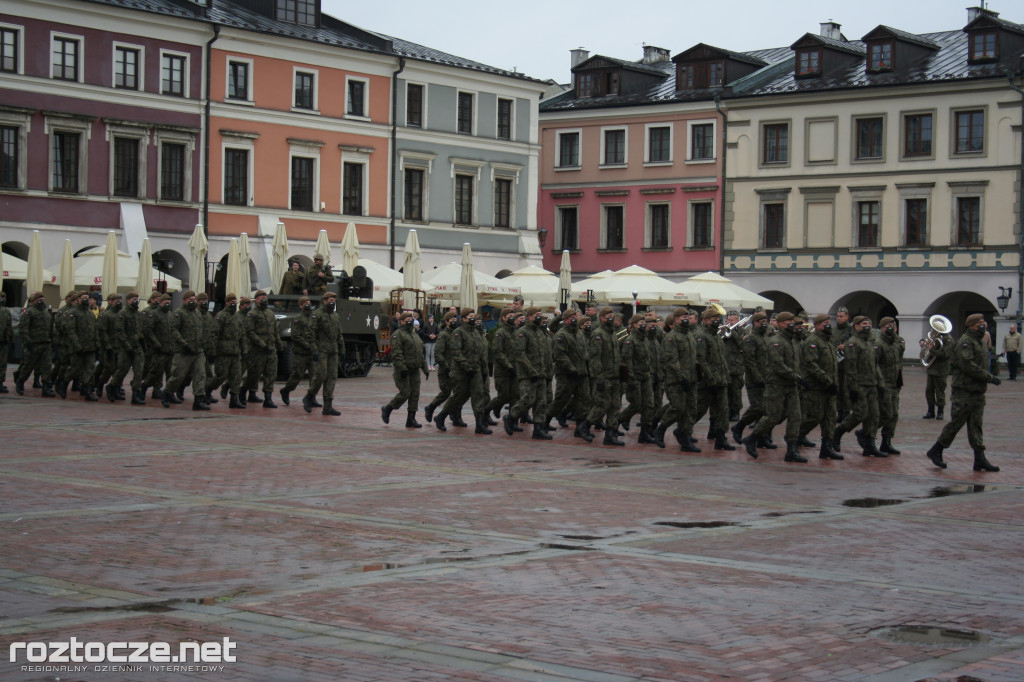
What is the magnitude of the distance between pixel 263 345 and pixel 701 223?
113 ft

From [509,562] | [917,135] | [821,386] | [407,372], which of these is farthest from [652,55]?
[509,562]

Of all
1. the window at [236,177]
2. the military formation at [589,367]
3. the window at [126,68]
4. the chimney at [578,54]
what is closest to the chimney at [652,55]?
the chimney at [578,54]

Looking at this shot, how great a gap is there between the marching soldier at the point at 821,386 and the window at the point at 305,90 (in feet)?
107

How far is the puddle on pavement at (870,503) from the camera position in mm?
12648

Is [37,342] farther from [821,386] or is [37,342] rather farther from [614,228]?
[614,228]

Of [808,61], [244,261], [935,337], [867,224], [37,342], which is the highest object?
[808,61]

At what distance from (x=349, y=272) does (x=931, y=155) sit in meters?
22.5

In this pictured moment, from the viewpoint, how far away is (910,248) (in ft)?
163

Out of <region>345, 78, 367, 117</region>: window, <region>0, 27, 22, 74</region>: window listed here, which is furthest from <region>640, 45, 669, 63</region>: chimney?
<region>0, 27, 22, 74</region>: window

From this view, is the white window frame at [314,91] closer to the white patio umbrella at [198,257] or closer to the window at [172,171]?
the window at [172,171]

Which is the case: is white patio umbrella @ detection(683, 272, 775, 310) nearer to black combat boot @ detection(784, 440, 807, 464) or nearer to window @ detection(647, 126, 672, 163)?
window @ detection(647, 126, 672, 163)

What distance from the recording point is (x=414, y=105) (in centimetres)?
4978

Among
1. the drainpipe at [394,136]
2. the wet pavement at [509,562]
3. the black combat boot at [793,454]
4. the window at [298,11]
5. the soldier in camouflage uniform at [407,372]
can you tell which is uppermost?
the window at [298,11]

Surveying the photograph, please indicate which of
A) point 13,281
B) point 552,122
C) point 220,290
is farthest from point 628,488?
point 552,122
